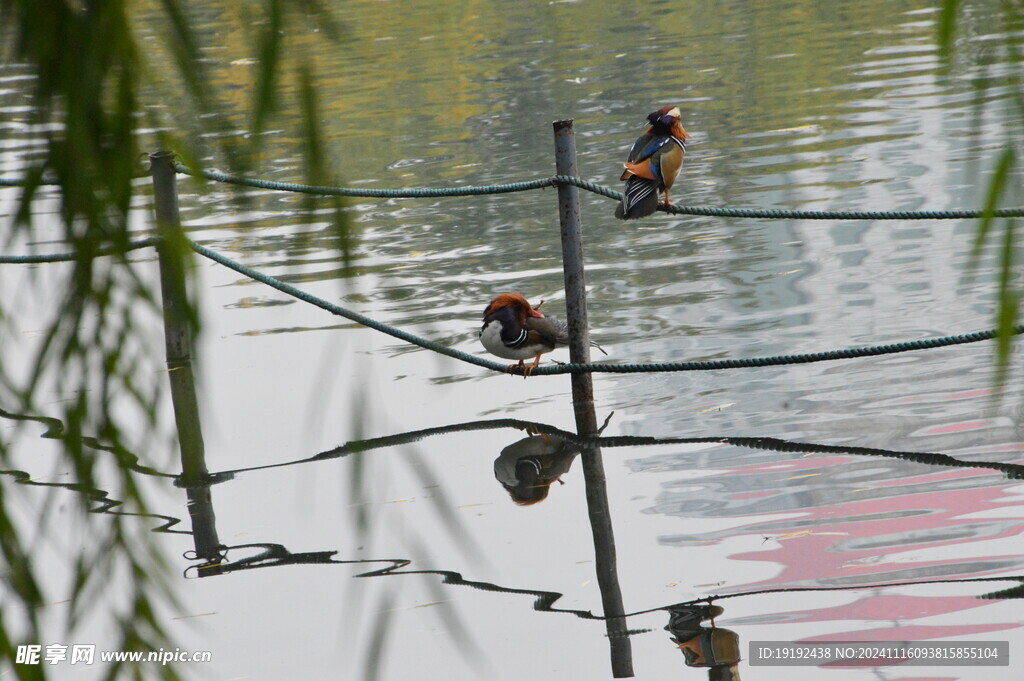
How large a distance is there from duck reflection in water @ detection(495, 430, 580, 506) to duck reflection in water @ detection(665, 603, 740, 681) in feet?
3.33

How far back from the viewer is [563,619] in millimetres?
3350

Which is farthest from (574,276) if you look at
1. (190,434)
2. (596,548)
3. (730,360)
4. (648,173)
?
(190,434)

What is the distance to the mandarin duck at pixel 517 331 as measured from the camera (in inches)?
182

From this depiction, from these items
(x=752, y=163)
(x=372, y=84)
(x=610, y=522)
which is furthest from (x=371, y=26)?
(x=610, y=522)

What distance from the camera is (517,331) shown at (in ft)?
15.2

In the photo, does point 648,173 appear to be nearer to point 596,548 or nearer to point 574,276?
point 574,276

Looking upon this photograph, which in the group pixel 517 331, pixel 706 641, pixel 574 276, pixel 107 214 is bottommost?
pixel 706 641

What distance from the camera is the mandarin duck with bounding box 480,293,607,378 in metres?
4.62

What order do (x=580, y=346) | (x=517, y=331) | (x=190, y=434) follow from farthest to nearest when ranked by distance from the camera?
(x=580, y=346)
(x=517, y=331)
(x=190, y=434)

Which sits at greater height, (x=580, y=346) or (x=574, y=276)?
(x=574, y=276)

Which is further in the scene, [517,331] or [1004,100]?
[517,331]

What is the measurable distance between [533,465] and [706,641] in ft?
4.73

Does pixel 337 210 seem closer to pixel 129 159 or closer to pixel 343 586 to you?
pixel 129 159

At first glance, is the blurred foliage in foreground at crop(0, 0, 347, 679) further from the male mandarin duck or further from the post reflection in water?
the male mandarin duck
